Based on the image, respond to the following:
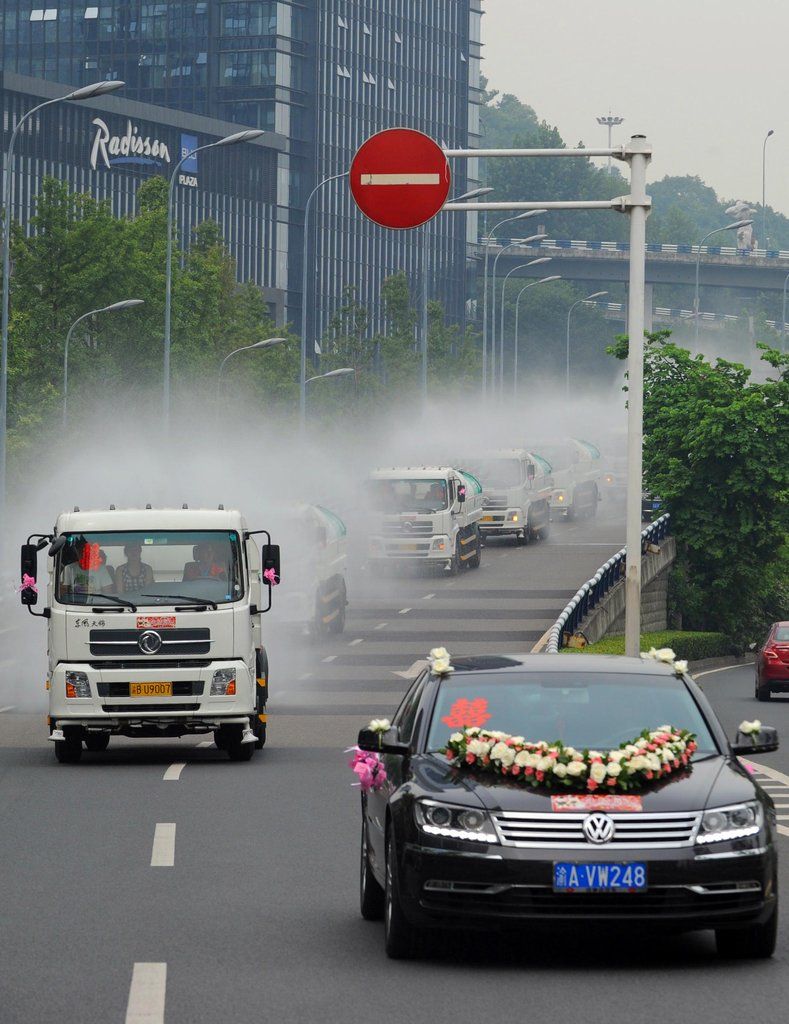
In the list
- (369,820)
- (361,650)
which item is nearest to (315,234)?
(361,650)

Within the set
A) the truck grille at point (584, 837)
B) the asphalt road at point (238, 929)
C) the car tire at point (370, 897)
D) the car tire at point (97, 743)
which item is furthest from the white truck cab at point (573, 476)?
the truck grille at point (584, 837)

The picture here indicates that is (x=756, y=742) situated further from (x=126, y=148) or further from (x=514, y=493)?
(x=126, y=148)

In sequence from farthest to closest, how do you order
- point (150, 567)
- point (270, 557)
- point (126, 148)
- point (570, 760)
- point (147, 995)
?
1. point (126, 148)
2. point (270, 557)
3. point (150, 567)
4. point (570, 760)
5. point (147, 995)

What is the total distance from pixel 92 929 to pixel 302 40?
137295mm

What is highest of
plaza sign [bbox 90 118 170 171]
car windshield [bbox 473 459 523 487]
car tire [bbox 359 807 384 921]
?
plaza sign [bbox 90 118 170 171]

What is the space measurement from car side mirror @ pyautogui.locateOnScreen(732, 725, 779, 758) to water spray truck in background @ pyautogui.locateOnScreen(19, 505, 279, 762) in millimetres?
11161

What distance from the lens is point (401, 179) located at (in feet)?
64.0

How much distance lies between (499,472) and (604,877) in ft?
181

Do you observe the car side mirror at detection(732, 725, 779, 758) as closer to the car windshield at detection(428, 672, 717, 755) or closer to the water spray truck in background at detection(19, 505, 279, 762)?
the car windshield at detection(428, 672, 717, 755)

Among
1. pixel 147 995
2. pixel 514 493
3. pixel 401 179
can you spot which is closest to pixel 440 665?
pixel 147 995

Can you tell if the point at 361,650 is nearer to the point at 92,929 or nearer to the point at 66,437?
the point at 66,437

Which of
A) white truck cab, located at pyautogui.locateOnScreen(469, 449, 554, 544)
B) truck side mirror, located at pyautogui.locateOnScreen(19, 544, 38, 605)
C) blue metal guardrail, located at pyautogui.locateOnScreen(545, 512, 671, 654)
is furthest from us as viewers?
white truck cab, located at pyautogui.locateOnScreen(469, 449, 554, 544)

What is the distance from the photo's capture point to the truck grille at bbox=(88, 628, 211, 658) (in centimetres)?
2161

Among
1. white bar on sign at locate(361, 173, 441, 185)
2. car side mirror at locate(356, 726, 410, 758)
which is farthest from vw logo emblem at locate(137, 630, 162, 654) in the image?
car side mirror at locate(356, 726, 410, 758)
